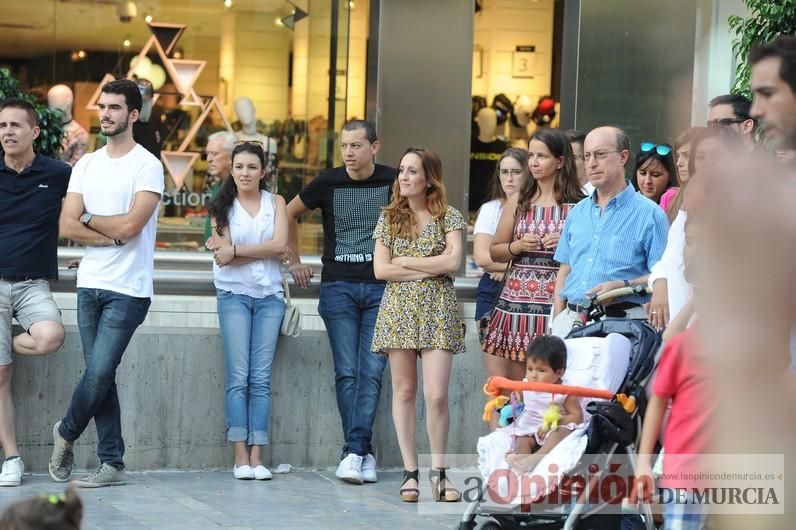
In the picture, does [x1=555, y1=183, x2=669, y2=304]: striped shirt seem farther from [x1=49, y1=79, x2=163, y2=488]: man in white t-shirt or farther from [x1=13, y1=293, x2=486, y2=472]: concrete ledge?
[x1=49, y1=79, x2=163, y2=488]: man in white t-shirt

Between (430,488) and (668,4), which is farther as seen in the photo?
(668,4)

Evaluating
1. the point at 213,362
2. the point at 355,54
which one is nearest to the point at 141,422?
the point at 213,362

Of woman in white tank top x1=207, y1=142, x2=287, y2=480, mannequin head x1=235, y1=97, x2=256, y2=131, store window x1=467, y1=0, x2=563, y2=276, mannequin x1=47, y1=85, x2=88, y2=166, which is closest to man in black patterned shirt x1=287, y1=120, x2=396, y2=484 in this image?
woman in white tank top x1=207, y1=142, x2=287, y2=480

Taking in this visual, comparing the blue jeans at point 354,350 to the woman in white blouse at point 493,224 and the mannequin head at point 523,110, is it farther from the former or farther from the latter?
the mannequin head at point 523,110

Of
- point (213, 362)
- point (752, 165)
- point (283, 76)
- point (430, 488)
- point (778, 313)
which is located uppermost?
point (283, 76)

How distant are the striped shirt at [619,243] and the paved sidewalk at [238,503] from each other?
4.97 ft

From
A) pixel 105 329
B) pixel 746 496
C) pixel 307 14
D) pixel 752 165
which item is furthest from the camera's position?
pixel 307 14

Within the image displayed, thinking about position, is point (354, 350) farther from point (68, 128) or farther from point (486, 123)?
point (486, 123)

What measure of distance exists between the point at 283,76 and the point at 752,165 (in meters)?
9.83

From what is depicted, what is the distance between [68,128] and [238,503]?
557cm

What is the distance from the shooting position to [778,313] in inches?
138

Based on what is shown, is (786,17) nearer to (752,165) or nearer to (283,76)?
(283,76)

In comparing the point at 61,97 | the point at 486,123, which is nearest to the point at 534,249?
the point at 61,97

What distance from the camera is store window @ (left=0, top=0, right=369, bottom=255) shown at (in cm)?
1259
